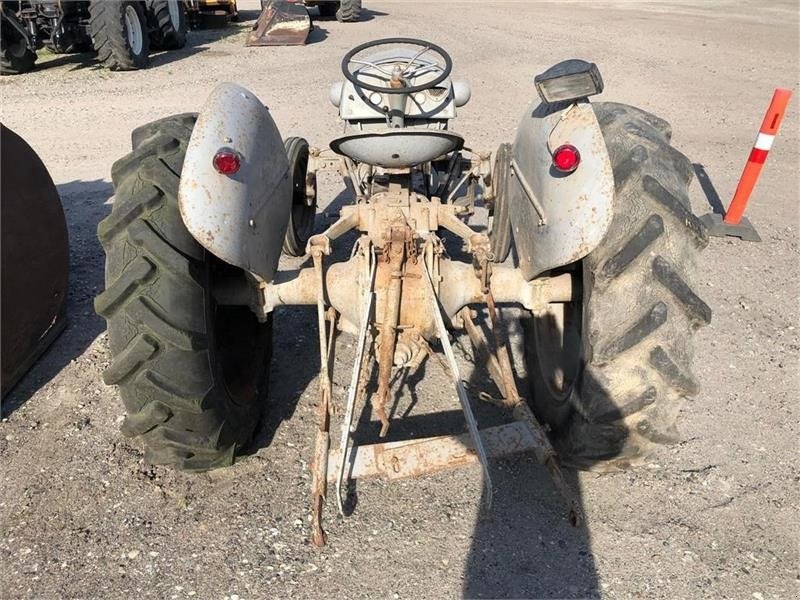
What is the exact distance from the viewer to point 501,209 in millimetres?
3422

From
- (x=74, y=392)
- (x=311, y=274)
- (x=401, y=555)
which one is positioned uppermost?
(x=311, y=274)

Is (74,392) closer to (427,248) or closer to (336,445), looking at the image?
(336,445)

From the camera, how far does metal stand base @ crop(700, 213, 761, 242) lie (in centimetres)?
491

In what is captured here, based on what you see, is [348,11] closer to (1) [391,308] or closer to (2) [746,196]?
(2) [746,196]

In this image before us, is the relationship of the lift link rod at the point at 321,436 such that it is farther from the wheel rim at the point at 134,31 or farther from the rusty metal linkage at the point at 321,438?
the wheel rim at the point at 134,31

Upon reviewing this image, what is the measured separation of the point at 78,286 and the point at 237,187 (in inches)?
100

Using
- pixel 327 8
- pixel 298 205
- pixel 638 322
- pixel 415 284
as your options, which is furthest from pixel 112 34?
pixel 638 322

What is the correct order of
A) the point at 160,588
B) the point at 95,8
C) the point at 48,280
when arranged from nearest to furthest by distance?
1. the point at 160,588
2. the point at 48,280
3. the point at 95,8

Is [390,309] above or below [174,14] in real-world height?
above

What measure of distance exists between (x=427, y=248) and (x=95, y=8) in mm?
9561

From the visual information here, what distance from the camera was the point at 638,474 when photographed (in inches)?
107

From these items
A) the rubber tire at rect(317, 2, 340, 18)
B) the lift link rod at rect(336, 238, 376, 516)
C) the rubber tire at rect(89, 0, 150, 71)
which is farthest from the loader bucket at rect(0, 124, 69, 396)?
the rubber tire at rect(317, 2, 340, 18)

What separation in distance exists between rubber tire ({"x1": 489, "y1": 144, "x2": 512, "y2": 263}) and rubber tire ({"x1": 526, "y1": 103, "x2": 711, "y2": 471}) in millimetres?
1053

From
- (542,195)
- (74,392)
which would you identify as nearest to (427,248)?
(542,195)
